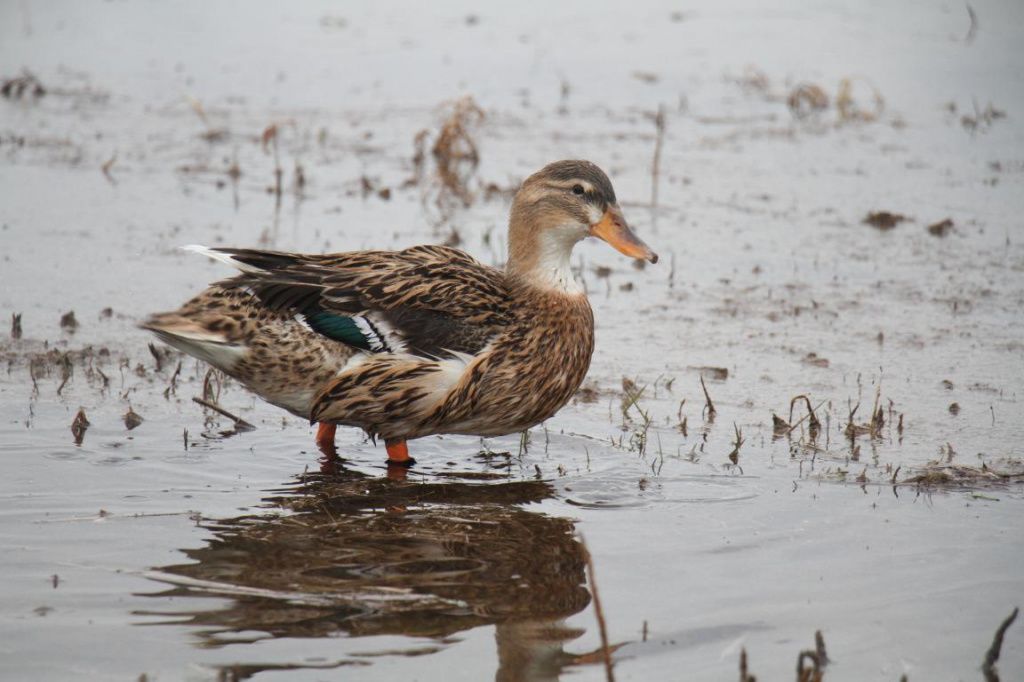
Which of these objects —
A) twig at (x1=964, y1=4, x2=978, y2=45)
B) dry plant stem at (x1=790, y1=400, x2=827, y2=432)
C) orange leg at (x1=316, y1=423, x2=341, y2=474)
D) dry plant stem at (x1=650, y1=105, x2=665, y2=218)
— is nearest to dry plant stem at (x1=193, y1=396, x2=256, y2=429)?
orange leg at (x1=316, y1=423, x2=341, y2=474)

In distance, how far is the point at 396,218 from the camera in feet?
36.0

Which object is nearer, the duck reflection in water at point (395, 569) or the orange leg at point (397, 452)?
the duck reflection in water at point (395, 569)

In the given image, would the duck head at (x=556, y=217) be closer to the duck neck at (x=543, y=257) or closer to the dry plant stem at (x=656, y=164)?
the duck neck at (x=543, y=257)

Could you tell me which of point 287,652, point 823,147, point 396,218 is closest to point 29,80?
point 396,218

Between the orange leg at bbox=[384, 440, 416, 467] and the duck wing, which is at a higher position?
the duck wing

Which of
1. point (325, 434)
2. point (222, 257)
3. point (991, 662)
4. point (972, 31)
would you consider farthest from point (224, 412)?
point (972, 31)

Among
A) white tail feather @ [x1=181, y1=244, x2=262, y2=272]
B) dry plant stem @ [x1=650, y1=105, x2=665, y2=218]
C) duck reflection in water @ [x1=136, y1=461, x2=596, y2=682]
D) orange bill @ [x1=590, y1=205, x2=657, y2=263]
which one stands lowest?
duck reflection in water @ [x1=136, y1=461, x2=596, y2=682]

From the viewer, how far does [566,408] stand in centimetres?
764

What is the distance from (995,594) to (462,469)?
2674mm

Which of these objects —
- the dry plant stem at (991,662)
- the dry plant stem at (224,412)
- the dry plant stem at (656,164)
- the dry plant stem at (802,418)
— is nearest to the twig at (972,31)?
the dry plant stem at (656,164)

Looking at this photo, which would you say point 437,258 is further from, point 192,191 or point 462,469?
point 192,191

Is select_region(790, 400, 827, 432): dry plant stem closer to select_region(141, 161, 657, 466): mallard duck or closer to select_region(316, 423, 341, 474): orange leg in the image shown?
select_region(141, 161, 657, 466): mallard duck

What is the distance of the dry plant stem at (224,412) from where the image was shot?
22.4 ft

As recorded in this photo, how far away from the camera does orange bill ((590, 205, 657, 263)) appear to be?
7113 millimetres
